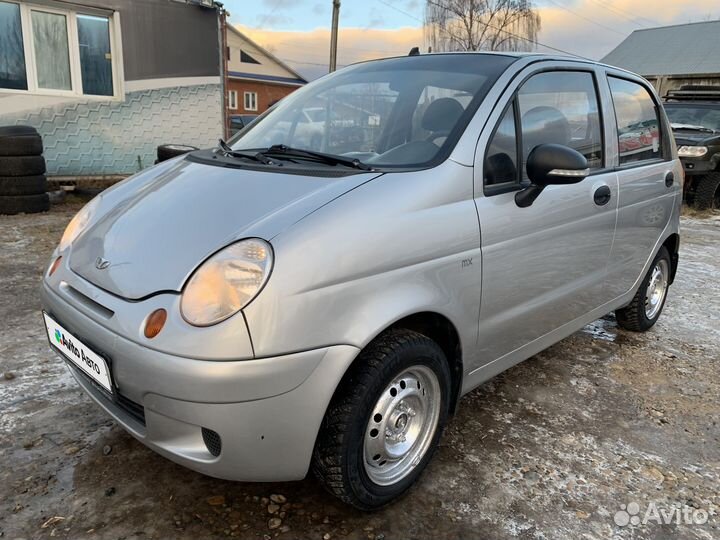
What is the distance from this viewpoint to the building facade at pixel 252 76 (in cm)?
3688

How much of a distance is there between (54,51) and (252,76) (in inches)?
1208

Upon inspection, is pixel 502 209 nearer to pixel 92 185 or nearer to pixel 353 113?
pixel 353 113

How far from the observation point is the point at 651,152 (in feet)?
11.8

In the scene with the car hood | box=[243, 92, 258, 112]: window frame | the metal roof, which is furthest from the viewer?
box=[243, 92, 258, 112]: window frame

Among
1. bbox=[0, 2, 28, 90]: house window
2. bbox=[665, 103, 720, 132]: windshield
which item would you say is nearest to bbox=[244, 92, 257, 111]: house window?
bbox=[0, 2, 28, 90]: house window

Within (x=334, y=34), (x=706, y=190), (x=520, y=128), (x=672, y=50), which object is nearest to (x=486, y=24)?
(x=672, y=50)

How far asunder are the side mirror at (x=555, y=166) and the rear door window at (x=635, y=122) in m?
1.07

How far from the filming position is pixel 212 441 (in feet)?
5.68

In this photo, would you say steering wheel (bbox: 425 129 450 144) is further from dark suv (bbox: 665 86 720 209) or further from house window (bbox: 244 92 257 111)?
house window (bbox: 244 92 257 111)

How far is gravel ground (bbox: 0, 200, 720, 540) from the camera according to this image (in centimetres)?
203

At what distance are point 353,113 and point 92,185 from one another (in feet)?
24.7

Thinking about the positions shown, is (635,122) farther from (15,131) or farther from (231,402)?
(15,131)

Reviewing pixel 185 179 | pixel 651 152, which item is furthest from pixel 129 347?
pixel 651 152

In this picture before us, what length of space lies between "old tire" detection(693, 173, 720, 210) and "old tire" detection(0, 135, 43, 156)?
10.7 m
